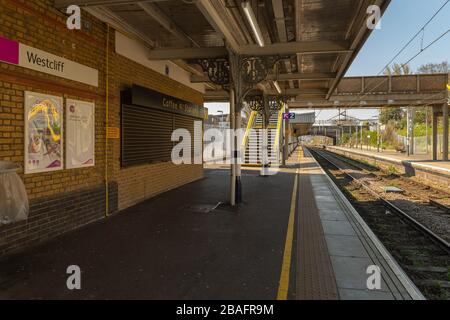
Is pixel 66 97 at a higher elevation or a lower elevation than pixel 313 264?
higher

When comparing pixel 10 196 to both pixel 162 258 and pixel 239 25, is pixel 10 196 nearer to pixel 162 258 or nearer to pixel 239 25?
pixel 162 258

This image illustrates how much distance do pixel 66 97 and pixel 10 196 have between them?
102 inches

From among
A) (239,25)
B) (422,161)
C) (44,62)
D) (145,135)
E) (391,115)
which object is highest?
(391,115)

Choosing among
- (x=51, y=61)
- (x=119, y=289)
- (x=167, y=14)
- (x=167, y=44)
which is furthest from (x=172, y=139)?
(x=119, y=289)

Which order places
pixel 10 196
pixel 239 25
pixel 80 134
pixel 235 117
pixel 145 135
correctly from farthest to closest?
1. pixel 145 135
2. pixel 235 117
3. pixel 239 25
4. pixel 80 134
5. pixel 10 196

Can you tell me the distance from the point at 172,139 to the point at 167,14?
16.1 ft

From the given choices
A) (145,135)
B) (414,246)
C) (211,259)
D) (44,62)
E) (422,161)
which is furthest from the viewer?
(422,161)

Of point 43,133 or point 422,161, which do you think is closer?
point 43,133

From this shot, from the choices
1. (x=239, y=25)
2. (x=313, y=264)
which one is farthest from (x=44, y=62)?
(x=313, y=264)

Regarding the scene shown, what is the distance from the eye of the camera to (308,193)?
12461 millimetres

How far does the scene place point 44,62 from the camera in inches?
244

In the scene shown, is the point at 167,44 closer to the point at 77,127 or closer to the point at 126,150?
the point at 126,150

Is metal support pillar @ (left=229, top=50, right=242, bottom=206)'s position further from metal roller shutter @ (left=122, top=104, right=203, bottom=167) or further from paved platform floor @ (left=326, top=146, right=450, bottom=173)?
paved platform floor @ (left=326, top=146, right=450, bottom=173)

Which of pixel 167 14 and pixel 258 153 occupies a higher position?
pixel 167 14
